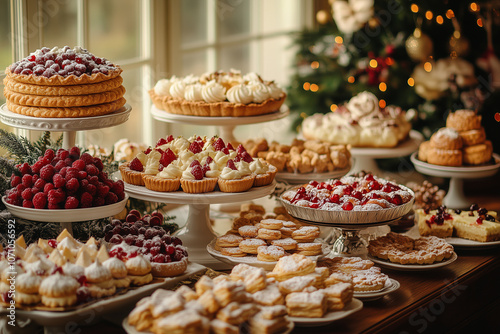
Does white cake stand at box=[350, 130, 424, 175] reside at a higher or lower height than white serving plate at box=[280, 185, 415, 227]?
higher

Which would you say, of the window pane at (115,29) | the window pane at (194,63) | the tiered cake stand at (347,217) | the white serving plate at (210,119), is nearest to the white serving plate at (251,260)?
the tiered cake stand at (347,217)

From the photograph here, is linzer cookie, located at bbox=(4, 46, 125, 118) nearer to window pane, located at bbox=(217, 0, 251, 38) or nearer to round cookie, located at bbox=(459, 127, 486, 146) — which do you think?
round cookie, located at bbox=(459, 127, 486, 146)

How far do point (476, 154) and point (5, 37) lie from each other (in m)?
2.21

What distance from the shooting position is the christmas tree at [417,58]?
416cm

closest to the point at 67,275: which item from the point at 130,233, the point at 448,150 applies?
the point at 130,233

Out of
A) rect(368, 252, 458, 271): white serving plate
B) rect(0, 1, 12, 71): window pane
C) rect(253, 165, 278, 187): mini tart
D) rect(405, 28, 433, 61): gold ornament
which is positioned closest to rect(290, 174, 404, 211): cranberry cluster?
rect(253, 165, 278, 187): mini tart

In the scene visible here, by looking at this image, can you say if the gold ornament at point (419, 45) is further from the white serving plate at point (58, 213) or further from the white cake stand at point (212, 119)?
the white serving plate at point (58, 213)

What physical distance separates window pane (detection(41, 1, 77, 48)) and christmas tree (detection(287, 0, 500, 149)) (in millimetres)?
1841

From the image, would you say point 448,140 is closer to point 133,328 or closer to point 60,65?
point 60,65

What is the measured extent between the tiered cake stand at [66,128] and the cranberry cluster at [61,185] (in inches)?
1.0

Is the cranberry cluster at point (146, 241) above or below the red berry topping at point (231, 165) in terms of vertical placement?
below

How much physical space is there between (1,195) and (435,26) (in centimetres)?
309

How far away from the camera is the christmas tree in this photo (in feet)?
13.7

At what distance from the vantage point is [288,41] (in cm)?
512
